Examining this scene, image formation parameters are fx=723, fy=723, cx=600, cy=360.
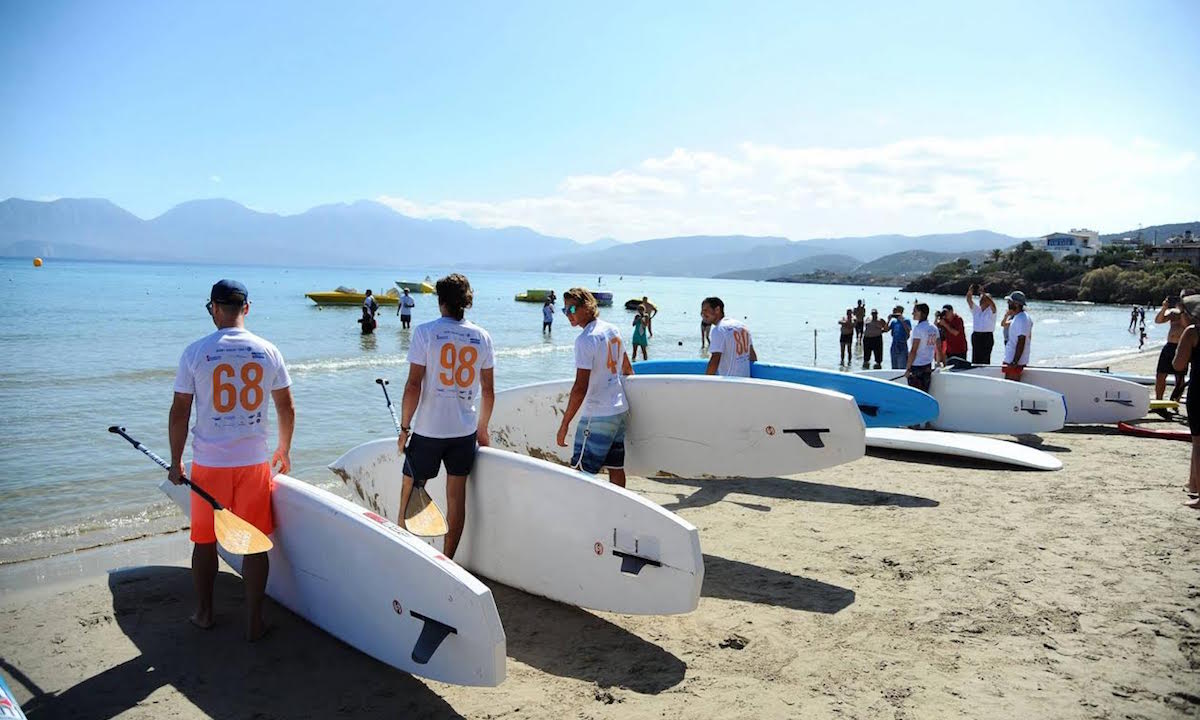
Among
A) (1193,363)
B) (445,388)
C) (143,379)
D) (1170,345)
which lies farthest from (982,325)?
(143,379)

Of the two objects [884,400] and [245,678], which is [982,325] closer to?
[884,400]

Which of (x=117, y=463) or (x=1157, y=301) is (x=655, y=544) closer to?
(x=117, y=463)

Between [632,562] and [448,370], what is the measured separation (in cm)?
133

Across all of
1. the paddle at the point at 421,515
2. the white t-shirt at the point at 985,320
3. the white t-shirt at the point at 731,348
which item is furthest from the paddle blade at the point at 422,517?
the white t-shirt at the point at 985,320

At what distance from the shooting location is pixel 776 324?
41.5 metres

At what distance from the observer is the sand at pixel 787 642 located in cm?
295

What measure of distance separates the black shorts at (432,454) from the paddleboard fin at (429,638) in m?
0.95

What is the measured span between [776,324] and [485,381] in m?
39.3

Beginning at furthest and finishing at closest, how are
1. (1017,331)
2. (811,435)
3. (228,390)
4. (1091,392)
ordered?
1. (1091,392)
2. (1017,331)
3. (811,435)
4. (228,390)

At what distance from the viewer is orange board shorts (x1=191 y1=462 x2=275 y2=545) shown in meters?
3.29

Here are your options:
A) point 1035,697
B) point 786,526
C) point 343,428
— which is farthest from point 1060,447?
point 343,428

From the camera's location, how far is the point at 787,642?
11.4ft

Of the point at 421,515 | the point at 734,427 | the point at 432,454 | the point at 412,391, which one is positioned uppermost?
the point at 412,391

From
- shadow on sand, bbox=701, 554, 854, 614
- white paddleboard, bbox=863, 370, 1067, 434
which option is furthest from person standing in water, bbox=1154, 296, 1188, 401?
shadow on sand, bbox=701, 554, 854, 614
